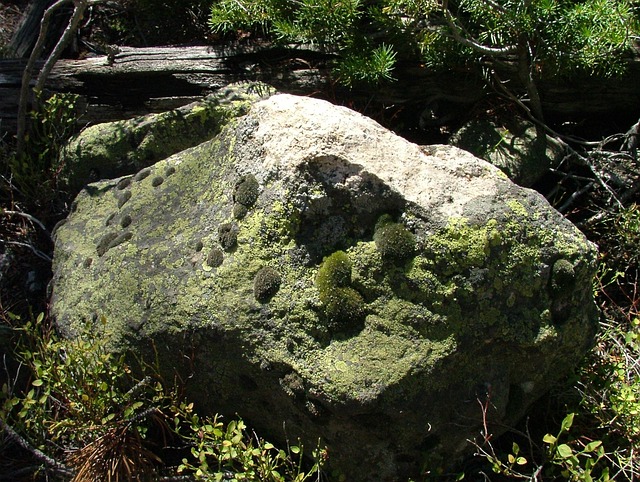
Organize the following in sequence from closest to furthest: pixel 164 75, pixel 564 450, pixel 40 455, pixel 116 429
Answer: pixel 564 450 < pixel 116 429 < pixel 40 455 < pixel 164 75

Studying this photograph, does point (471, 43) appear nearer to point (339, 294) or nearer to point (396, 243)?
point (396, 243)

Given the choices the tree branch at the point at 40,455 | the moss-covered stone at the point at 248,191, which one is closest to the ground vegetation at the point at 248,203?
the tree branch at the point at 40,455

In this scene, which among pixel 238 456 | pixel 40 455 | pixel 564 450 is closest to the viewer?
pixel 564 450

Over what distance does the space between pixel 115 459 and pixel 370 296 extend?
5.59 feet

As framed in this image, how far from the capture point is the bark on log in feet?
16.5

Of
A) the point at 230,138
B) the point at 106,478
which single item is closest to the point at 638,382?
the point at 230,138

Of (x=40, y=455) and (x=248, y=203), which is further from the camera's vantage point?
(x=40, y=455)

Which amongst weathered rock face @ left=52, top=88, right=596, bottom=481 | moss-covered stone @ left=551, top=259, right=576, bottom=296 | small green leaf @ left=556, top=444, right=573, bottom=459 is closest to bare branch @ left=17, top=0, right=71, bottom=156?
weathered rock face @ left=52, top=88, right=596, bottom=481

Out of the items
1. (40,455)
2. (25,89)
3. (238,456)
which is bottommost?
(40,455)

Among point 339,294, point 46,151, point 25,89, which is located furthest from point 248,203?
point 25,89

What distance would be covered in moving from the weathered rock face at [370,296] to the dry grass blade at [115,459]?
489 mm

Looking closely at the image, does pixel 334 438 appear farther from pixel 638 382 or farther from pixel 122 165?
pixel 122 165

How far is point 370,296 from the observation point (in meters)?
3.36

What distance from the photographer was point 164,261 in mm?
3781
